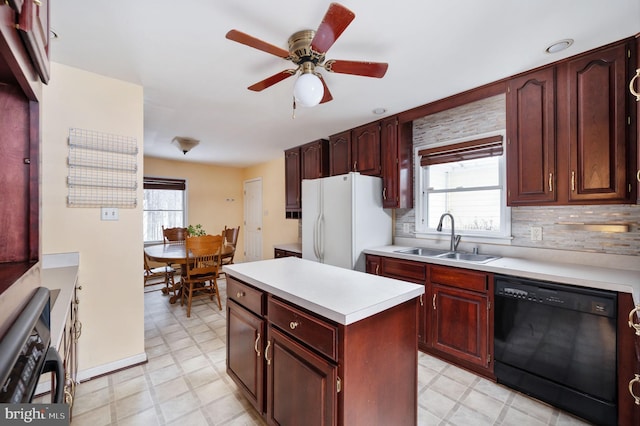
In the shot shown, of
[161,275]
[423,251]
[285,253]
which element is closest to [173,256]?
[285,253]

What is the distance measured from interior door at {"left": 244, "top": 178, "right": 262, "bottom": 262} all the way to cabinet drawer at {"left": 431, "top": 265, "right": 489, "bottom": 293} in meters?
4.32

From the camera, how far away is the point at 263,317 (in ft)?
5.00

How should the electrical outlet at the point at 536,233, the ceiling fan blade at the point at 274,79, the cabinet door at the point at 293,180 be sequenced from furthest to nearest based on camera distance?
the cabinet door at the point at 293,180
the electrical outlet at the point at 536,233
the ceiling fan blade at the point at 274,79

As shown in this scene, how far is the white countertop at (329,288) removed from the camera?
3.75 ft

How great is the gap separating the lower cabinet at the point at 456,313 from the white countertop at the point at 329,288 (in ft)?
3.23

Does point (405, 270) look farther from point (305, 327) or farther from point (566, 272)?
point (305, 327)

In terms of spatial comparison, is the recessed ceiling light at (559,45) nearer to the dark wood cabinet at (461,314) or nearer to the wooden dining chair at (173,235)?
the dark wood cabinet at (461,314)

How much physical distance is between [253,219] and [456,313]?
4.85 metres

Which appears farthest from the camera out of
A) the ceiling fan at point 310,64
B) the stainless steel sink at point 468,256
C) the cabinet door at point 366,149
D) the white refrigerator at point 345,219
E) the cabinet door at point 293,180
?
the cabinet door at point 293,180

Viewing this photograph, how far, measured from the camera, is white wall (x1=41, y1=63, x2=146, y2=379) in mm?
1983

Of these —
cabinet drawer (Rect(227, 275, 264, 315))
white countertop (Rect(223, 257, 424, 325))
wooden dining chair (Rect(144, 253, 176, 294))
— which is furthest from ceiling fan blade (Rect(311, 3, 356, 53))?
wooden dining chair (Rect(144, 253, 176, 294))

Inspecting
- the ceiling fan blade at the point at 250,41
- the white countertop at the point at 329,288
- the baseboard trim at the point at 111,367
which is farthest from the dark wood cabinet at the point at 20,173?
the baseboard trim at the point at 111,367

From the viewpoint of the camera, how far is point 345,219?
2963 millimetres

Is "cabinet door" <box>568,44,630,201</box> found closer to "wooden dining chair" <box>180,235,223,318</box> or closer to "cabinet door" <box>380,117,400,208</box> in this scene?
"cabinet door" <box>380,117,400,208</box>
